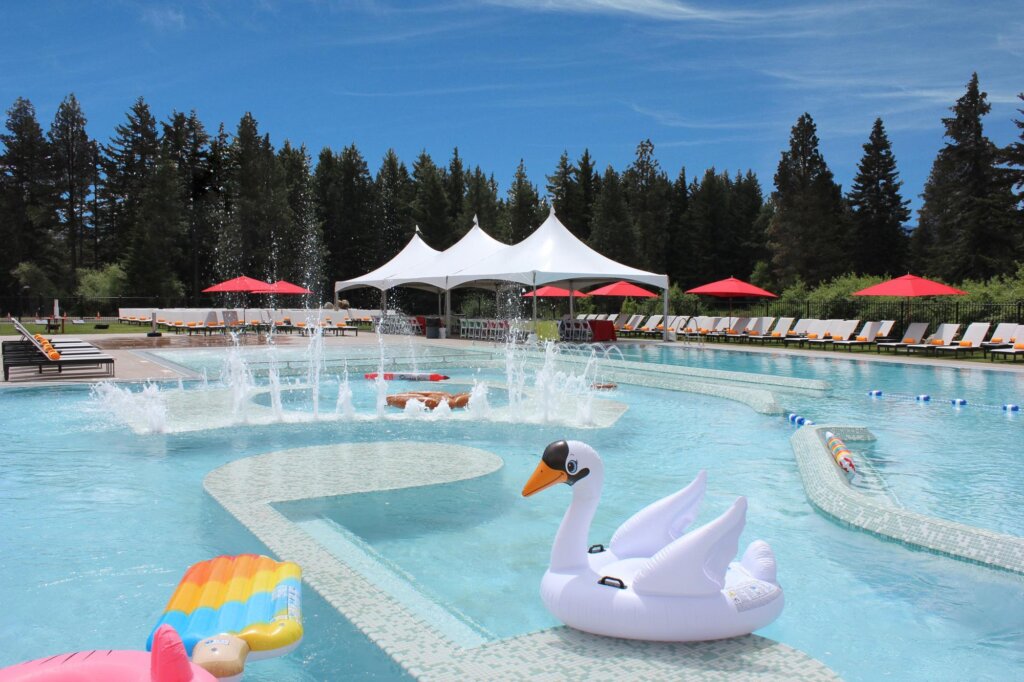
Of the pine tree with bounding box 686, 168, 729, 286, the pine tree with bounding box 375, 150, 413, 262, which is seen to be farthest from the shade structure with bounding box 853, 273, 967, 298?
the pine tree with bounding box 686, 168, 729, 286

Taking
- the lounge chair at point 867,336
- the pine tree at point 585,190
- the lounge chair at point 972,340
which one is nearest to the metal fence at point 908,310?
the lounge chair at point 867,336

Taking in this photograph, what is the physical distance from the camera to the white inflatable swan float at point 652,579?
3.15m

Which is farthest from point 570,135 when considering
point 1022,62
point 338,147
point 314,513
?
point 314,513

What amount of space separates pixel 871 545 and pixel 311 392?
9.07m

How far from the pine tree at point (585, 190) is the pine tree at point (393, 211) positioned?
415 inches

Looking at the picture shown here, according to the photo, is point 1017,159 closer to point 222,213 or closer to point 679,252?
point 679,252

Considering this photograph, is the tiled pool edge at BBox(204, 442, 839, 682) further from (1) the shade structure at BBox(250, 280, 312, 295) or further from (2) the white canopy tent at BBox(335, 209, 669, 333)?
(1) the shade structure at BBox(250, 280, 312, 295)

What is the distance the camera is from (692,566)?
3186 millimetres

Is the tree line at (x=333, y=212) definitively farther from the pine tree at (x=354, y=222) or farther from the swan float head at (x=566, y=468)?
the swan float head at (x=566, y=468)

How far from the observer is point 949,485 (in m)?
6.70

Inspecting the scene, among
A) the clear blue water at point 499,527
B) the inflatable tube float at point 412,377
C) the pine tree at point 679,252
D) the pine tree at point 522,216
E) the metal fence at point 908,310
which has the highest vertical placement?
the pine tree at point 522,216

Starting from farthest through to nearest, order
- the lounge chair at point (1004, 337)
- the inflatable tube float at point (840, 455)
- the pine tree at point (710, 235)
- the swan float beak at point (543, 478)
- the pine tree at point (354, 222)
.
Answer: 1. the pine tree at point (710, 235)
2. the pine tree at point (354, 222)
3. the lounge chair at point (1004, 337)
4. the inflatable tube float at point (840, 455)
5. the swan float beak at point (543, 478)

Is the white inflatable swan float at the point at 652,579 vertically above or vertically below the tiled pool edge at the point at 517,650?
above

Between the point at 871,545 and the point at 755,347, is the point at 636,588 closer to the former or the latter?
the point at 871,545
